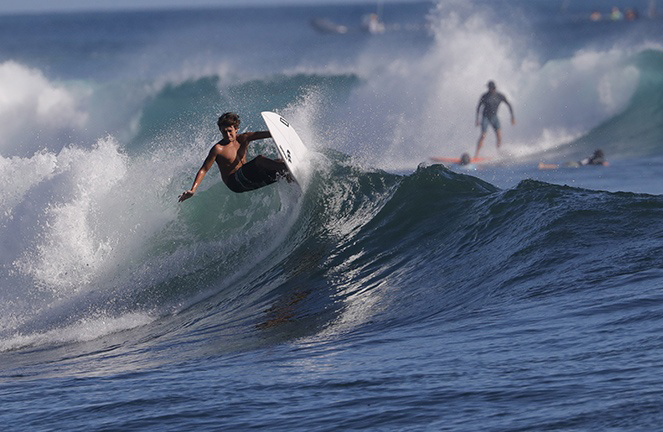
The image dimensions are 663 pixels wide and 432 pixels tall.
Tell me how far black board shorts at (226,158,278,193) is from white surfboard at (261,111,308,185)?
0.35 metres

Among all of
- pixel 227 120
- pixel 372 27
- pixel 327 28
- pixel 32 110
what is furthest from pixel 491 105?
pixel 327 28

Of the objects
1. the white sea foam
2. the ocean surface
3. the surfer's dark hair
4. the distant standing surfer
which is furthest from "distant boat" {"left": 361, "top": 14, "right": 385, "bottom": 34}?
the surfer's dark hair

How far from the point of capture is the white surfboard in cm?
1015

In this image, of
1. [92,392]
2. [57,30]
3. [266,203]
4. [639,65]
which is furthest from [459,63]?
[57,30]

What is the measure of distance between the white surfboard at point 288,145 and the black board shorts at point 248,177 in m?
0.35

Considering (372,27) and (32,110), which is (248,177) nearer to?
(32,110)

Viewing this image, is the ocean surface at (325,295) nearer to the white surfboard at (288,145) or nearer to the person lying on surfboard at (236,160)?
the white surfboard at (288,145)

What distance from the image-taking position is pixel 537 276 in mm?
7852

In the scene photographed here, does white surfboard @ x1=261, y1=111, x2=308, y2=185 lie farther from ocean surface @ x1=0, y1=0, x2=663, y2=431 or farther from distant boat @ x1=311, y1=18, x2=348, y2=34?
distant boat @ x1=311, y1=18, x2=348, y2=34

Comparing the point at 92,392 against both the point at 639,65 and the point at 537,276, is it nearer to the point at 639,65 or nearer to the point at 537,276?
the point at 537,276

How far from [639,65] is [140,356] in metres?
24.7

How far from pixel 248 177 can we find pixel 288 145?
83 centimetres

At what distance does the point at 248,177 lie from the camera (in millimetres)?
9734

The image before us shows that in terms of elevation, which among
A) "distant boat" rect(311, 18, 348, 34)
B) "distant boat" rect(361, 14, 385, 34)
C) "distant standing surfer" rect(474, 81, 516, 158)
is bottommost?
"distant standing surfer" rect(474, 81, 516, 158)
